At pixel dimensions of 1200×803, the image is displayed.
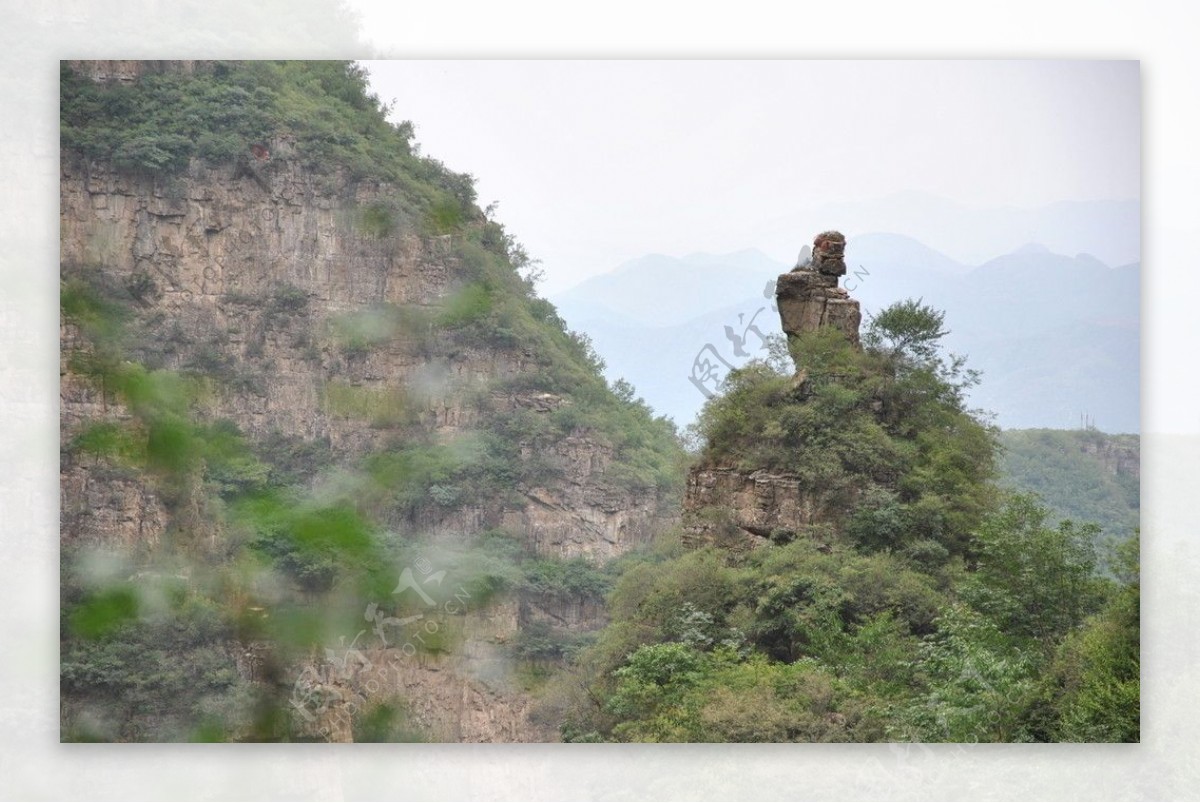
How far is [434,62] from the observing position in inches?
334

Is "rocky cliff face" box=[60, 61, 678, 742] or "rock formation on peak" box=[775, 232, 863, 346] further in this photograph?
"rock formation on peak" box=[775, 232, 863, 346]

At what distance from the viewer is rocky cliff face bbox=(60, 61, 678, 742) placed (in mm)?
8820

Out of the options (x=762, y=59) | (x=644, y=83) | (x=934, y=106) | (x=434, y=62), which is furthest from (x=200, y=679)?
(x=934, y=106)

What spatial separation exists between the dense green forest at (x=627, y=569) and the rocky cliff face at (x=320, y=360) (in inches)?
2.6

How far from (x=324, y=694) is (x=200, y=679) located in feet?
2.66

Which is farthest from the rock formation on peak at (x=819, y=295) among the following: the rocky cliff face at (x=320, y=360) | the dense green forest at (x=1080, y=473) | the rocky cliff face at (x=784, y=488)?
the rocky cliff face at (x=320, y=360)

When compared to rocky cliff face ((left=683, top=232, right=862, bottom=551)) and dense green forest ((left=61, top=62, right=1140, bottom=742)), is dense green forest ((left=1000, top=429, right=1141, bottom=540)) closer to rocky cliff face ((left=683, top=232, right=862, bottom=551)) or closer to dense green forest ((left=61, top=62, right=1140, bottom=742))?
dense green forest ((left=61, top=62, right=1140, bottom=742))

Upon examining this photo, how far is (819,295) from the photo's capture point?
368 inches

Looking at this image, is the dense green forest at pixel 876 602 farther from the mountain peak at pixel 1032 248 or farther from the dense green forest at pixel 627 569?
the mountain peak at pixel 1032 248

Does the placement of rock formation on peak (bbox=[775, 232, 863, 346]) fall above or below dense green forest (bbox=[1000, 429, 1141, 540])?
above

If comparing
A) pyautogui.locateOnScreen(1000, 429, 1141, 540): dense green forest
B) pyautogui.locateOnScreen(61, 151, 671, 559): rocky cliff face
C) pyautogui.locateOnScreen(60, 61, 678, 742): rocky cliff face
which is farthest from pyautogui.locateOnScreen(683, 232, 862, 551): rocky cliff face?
pyautogui.locateOnScreen(61, 151, 671, 559): rocky cliff face

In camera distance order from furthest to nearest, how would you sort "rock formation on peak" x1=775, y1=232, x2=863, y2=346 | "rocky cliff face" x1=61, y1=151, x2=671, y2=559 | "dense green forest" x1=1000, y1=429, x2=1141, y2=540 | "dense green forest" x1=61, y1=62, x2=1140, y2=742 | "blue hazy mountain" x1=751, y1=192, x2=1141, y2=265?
"rocky cliff face" x1=61, y1=151, x2=671, y2=559
"rock formation on peak" x1=775, y1=232, x2=863, y2=346
"blue hazy mountain" x1=751, y1=192, x2=1141, y2=265
"dense green forest" x1=1000, y1=429, x2=1141, y2=540
"dense green forest" x1=61, y1=62, x2=1140, y2=742

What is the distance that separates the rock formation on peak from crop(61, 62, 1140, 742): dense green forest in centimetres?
13

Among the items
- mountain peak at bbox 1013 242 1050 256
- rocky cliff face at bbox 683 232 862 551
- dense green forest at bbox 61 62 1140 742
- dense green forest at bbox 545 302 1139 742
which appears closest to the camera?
dense green forest at bbox 545 302 1139 742
